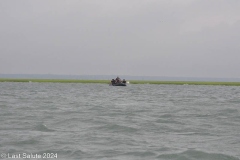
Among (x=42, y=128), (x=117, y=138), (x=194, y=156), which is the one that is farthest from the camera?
(x=42, y=128)

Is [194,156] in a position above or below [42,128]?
below

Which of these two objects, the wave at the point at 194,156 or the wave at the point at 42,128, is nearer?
the wave at the point at 194,156

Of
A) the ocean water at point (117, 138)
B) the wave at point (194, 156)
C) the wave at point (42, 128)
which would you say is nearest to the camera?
the wave at point (194, 156)

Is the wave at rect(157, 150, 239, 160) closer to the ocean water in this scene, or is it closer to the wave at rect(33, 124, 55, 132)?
the ocean water

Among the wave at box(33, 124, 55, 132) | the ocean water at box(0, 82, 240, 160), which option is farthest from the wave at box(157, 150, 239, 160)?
the wave at box(33, 124, 55, 132)

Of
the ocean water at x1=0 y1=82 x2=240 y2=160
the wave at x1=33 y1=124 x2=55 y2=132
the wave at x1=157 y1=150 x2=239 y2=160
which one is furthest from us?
the wave at x1=33 y1=124 x2=55 y2=132

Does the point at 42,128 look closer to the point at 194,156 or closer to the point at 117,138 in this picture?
the point at 117,138

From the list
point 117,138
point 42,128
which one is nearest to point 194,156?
point 117,138

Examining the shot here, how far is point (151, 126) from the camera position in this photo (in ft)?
76.1

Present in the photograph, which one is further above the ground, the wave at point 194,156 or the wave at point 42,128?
the wave at point 42,128

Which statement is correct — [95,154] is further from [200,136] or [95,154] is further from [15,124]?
[15,124]

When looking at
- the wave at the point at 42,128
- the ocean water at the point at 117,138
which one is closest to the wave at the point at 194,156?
the ocean water at the point at 117,138

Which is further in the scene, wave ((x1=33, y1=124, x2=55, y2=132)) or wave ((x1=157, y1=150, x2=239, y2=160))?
wave ((x1=33, y1=124, x2=55, y2=132))

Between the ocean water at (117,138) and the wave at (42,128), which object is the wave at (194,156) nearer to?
the ocean water at (117,138)
